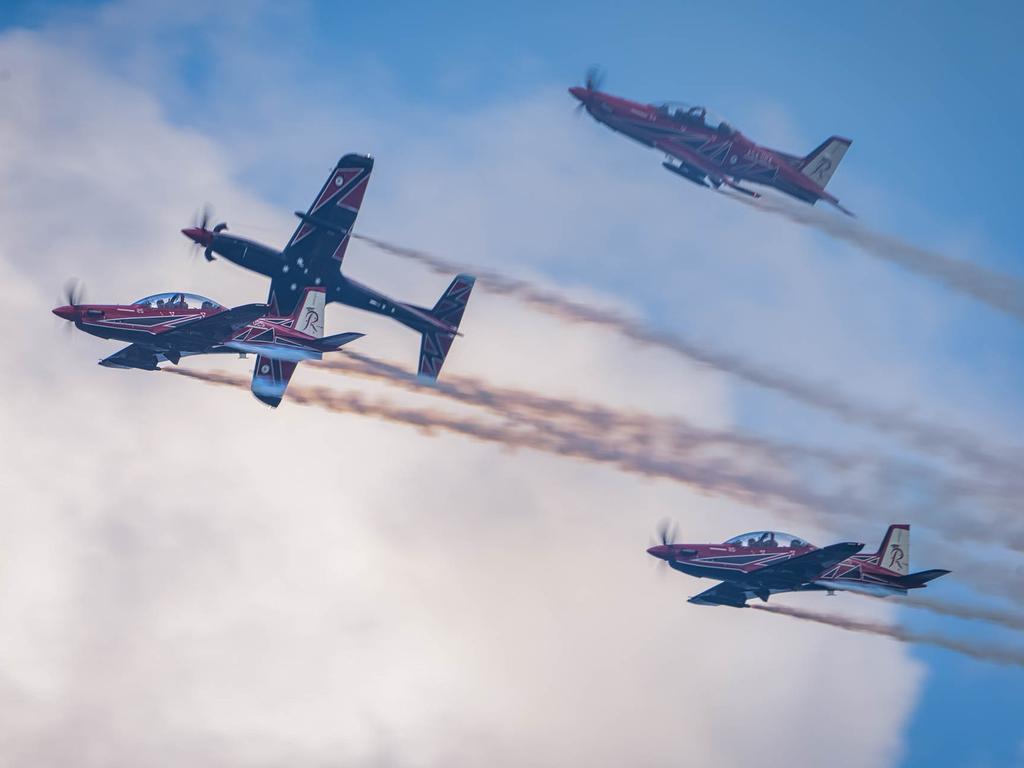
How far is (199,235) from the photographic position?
6456cm

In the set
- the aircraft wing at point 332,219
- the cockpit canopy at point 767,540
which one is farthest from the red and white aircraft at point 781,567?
the aircraft wing at point 332,219

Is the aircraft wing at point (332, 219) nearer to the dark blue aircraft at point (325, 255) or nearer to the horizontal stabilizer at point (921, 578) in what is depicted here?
the dark blue aircraft at point (325, 255)

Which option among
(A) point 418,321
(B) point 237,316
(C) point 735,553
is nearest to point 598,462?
(C) point 735,553

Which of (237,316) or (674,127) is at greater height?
(674,127)

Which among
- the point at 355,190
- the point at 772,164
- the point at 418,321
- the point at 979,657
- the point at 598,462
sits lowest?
the point at 979,657

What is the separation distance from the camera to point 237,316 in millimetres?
58531

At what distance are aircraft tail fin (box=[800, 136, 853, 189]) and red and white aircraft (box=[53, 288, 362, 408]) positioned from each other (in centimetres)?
2993

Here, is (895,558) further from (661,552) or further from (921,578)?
(661,552)

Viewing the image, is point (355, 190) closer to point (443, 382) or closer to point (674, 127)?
point (443, 382)

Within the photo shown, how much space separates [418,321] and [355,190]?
7783 millimetres

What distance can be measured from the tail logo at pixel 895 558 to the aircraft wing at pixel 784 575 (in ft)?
11.9

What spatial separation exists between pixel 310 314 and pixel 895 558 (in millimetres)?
29668

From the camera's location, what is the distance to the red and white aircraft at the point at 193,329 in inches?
2311

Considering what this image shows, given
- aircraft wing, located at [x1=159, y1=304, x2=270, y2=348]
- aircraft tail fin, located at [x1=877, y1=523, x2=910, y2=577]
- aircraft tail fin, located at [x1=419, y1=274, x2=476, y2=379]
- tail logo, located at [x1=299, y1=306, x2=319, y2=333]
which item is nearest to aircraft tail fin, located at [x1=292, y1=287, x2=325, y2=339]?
tail logo, located at [x1=299, y1=306, x2=319, y2=333]
